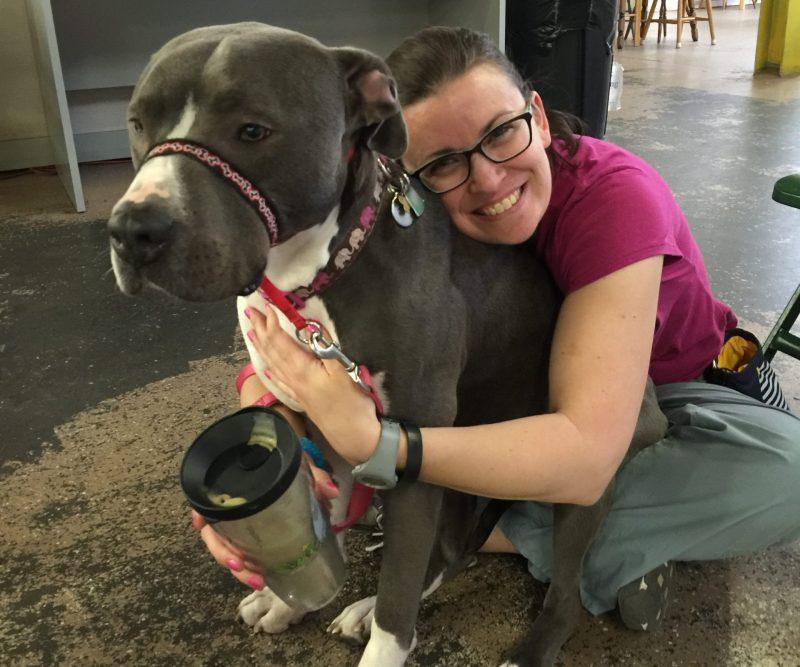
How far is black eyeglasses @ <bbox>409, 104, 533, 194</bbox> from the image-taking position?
1.24 meters

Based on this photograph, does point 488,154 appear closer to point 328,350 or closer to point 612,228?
point 612,228

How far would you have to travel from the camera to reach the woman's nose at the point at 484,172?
49.0 inches

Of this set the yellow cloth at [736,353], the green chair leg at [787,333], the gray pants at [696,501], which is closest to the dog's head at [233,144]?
the gray pants at [696,501]

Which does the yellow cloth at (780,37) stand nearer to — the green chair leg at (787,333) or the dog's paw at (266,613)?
the green chair leg at (787,333)

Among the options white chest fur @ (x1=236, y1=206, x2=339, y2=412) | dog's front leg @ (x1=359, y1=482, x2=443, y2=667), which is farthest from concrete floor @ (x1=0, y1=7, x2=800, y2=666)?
white chest fur @ (x1=236, y1=206, x2=339, y2=412)

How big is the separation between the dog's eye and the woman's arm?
Result: 0.33 meters

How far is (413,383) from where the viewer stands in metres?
1.15

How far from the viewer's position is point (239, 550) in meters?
1.08

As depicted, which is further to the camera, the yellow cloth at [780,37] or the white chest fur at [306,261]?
the yellow cloth at [780,37]

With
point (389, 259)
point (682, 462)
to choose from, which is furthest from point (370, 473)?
point (682, 462)

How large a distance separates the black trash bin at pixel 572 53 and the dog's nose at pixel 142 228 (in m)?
2.15

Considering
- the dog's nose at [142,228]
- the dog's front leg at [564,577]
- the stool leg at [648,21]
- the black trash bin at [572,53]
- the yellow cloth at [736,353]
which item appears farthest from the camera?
the stool leg at [648,21]

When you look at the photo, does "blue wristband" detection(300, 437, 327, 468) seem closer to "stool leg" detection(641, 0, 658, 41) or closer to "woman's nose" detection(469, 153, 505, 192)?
"woman's nose" detection(469, 153, 505, 192)

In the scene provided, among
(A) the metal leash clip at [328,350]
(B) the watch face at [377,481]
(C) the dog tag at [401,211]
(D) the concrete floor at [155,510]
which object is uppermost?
(C) the dog tag at [401,211]
